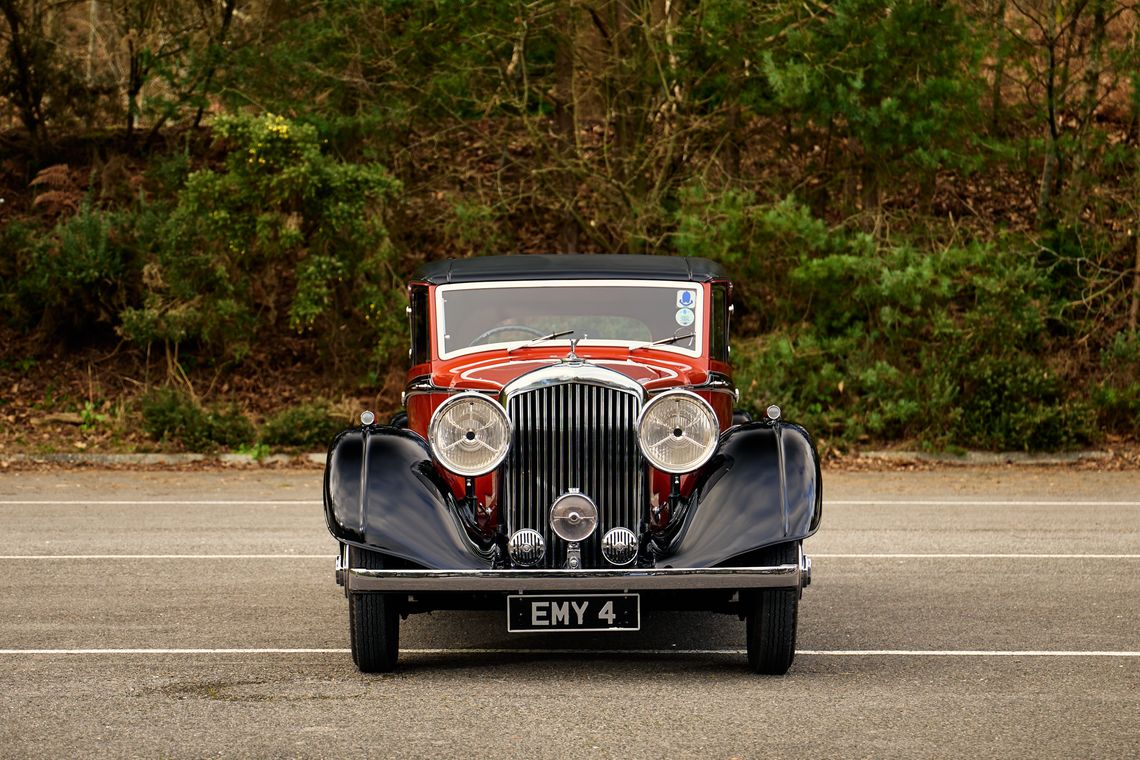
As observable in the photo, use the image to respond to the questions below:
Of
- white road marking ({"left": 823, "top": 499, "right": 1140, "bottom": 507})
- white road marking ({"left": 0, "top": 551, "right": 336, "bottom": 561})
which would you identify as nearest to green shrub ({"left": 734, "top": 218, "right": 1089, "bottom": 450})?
white road marking ({"left": 823, "top": 499, "right": 1140, "bottom": 507})

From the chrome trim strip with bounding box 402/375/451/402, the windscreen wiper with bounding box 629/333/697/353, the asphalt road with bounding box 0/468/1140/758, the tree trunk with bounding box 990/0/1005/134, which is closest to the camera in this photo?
the asphalt road with bounding box 0/468/1140/758

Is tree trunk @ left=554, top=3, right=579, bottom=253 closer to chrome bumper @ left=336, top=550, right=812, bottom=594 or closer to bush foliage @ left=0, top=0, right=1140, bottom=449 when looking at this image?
bush foliage @ left=0, top=0, right=1140, bottom=449

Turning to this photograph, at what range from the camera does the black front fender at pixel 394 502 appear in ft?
22.2

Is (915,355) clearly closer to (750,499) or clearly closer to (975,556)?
(975,556)

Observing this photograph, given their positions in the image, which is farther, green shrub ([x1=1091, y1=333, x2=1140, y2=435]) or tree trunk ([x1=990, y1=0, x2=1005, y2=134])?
tree trunk ([x1=990, y1=0, x2=1005, y2=134])

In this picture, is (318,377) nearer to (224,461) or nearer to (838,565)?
(224,461)

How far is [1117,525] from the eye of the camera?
1280 centimetres

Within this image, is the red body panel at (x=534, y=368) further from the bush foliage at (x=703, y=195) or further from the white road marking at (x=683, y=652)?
the bush foliage at (x=703, y=195)

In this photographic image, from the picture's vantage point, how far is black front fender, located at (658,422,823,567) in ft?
22.3

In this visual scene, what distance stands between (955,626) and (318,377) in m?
15.4

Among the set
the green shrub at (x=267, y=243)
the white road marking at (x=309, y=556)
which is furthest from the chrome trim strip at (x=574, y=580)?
the green shrub at (x=267, y=243)

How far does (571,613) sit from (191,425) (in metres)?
13.7

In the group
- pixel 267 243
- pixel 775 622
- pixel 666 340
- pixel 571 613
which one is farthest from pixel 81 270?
pixel 775 622

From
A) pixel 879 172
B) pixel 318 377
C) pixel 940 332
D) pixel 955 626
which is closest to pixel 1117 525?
pixel 955 626
